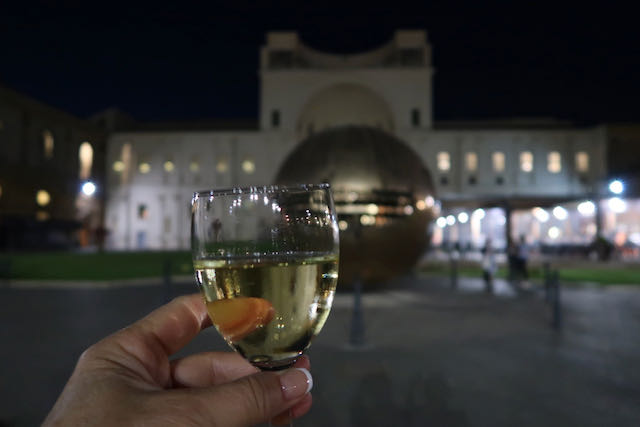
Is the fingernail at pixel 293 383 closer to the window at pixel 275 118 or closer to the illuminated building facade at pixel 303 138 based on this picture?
the illuminated building facade at pixel 303 138

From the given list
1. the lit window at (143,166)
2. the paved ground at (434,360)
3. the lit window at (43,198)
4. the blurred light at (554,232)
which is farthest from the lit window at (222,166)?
the paved ground at (434,360)

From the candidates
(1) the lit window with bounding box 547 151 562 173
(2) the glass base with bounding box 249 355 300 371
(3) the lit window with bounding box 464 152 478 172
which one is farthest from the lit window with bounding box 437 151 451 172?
(2) the glass base with bounding box 249 355 300 371

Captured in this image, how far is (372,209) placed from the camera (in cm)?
901

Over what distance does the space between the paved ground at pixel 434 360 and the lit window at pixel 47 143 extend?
121ft

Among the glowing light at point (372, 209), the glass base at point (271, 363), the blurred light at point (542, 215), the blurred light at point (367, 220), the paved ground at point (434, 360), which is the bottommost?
the paved ground at point (434, 360)

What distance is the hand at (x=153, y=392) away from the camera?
1.09 m

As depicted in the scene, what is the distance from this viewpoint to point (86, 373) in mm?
1194

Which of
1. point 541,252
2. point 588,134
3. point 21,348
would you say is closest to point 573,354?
point 21,348

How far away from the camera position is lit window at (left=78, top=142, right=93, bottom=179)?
1858 inches

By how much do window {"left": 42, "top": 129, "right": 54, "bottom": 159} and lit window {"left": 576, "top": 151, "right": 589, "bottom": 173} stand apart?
5542cm

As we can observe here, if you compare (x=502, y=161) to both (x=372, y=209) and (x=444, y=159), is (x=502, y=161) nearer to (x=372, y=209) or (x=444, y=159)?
(x=444, y=159)

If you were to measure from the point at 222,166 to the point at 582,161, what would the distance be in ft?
136

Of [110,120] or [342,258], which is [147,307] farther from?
[110,120]

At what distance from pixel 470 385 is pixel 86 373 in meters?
4.29
